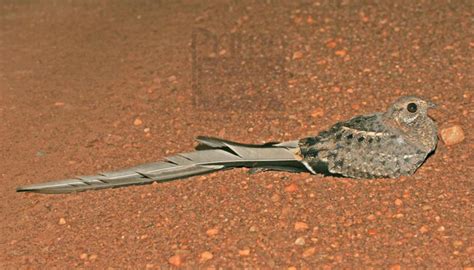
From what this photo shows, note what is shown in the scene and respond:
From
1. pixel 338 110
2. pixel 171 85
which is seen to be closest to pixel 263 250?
pixel 338 110

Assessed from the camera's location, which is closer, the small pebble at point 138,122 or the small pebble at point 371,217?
the small pebble at point 371,217

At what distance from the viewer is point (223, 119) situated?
4.34 metres

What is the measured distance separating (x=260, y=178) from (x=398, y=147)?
721 millimetres

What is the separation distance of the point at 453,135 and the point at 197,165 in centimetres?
136

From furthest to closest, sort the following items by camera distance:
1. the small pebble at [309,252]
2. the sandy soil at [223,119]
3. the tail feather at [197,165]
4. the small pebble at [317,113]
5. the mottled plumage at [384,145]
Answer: the small pebble at [317,113], the tail feather at [197,165], the mottled plumage at [384,145], the sandy soil at [223,119], the small pebble at [309,252]

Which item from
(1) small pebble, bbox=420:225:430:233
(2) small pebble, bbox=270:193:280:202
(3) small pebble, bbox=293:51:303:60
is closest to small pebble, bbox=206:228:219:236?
(2) small pebble, bbox=270:193:280:202

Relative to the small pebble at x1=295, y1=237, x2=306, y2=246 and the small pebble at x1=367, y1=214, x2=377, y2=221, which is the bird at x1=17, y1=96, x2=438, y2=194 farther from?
the small pebble at x1=295, y1=237, x2=306, y2=246

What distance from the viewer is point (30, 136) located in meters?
4.37

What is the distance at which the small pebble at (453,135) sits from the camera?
3.83 m

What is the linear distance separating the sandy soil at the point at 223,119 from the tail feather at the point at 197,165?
0.05m

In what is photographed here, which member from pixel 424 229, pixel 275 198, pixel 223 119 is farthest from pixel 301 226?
pixel 223 119

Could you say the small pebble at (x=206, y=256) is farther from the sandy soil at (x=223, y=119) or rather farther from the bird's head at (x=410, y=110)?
the bird's head at (x=410, y=110)

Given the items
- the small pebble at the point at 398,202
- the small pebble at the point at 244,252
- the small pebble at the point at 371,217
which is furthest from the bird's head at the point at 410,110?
the small pebble at the point at 244,252

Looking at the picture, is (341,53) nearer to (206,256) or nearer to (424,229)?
(424,229)
